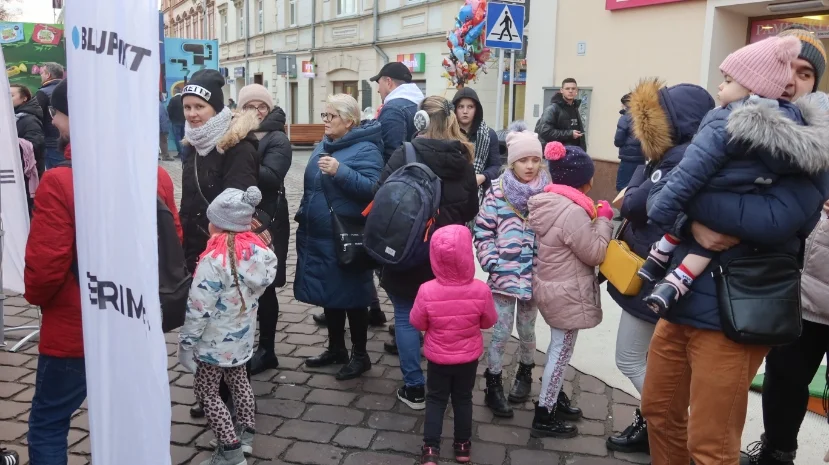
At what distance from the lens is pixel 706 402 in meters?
2.45

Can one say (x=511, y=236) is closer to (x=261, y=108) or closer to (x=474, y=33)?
(x=261, y=108)

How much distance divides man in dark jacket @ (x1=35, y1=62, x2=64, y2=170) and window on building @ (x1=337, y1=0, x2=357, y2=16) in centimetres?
1738

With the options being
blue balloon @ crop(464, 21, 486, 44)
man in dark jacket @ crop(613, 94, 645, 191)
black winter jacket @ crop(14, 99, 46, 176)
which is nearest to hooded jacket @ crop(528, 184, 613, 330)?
man in dark jacket @ crop(613, 94, 645, 191)

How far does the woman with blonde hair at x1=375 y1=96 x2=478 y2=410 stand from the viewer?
12.7ft

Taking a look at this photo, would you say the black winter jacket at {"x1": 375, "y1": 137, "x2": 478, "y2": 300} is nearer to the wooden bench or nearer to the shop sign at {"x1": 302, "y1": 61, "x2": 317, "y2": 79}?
the wooden bench

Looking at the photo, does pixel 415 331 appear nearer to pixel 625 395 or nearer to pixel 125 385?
pixel 625 395

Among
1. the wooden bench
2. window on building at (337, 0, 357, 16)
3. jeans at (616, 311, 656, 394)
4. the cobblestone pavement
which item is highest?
window on building at (337, 0, 357, 16)

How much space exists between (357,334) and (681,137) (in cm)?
246

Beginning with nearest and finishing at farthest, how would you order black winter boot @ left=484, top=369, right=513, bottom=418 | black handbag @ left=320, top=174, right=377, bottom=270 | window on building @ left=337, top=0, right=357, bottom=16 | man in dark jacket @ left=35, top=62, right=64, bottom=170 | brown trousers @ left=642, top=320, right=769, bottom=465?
brown trousers @ left=642, top=320, right=769, bottom=465
black winter boot @ left=484, top=369, right=513, bottom=418
black handbag @ left=320, top=174, right=377, bottom=270
man in dark jacket @ left=35, top=62, right=64, bottom=170
window on building @ left=337, top=0, right=357, bottom=16

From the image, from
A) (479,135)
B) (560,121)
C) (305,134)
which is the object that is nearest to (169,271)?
(479,135)

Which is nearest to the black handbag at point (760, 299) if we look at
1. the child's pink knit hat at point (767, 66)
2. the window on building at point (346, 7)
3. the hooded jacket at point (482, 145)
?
the child's pink knit hat at point (767, 66)

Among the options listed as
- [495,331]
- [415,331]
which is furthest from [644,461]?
[415,331]

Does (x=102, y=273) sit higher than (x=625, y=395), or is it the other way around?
(x=102, y=273)

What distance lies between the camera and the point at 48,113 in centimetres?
715
